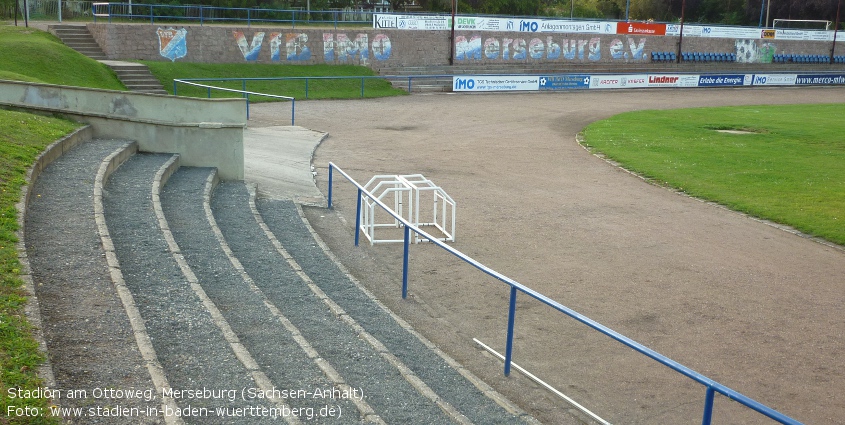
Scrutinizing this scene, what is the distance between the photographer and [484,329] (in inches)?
373

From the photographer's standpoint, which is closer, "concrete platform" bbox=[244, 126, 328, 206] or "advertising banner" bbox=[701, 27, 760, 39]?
"concrete platform" bbox=[244, 126, 328, 206]

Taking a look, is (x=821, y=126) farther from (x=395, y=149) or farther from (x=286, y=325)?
(x=286, y=325)

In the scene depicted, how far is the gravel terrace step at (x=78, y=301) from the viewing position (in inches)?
235

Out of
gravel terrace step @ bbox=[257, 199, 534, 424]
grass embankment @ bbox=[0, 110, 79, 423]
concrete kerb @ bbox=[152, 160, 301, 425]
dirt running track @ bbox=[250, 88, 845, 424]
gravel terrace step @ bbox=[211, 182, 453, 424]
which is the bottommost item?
dirt running track @ bbox=[250, 88, 845, 424]

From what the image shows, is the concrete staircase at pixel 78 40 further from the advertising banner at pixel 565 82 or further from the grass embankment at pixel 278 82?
the advertising banner at pixel 565 82

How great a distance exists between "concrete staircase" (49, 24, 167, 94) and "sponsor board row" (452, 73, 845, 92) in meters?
15.9

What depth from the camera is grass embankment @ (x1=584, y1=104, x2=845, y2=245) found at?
16.7 m

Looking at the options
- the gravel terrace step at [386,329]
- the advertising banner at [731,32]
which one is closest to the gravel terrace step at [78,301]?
the gravel terrace step at [386,329]

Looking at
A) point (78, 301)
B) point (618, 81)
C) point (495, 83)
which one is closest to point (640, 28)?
point (618, 81)

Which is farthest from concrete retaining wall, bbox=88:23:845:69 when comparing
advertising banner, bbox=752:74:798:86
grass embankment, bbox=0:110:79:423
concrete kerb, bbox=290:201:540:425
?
concrete kerb, bbox=290:201:540:425

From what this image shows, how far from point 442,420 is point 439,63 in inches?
1674

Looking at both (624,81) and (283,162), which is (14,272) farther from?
(624,81)

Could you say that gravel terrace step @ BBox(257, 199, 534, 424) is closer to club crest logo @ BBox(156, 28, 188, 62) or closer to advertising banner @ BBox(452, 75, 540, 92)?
club crest logo @ BBox(156, 28, 188, 62)

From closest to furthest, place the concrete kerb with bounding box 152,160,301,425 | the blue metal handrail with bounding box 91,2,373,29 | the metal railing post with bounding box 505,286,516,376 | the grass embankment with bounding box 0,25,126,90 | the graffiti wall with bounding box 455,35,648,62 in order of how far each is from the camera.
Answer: the concrete kerb with bounding box 152,160,301,425, the metal railing post with bounding box 505,286,516,376, the grass embankment with bounding box 0,25,126,90, the blue metal handrail with bounding box 91,2,373,29, the graffiti wall with bounding box 455,35,648,62
